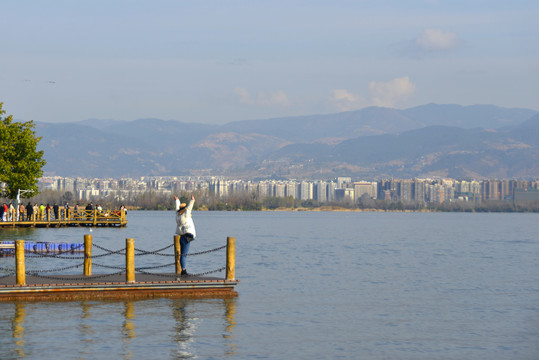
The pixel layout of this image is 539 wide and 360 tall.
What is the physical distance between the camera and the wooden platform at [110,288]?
27.3 meters

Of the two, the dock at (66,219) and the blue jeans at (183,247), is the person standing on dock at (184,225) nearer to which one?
the blue jeans at (183,247)

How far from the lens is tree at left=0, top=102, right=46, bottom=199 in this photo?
7088 centimetres

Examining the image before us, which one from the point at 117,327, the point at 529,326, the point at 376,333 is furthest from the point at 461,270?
the point at 117,327

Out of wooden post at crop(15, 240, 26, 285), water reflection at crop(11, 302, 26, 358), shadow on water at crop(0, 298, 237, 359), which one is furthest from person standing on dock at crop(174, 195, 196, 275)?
water reflection at crop(11, 302, 26, 358)

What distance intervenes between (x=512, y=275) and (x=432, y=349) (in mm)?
24723

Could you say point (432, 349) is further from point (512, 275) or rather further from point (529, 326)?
point (512, 275)

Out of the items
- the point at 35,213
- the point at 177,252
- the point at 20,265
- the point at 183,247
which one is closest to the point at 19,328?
the point at 20,265

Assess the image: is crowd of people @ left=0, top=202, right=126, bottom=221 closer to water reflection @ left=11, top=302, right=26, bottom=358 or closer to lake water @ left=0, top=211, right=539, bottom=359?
lake water @ left=0, top=211, right=539, bottom=359

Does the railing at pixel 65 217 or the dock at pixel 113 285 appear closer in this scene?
the dock at pixel 113 285

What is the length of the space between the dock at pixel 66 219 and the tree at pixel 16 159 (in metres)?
2.51

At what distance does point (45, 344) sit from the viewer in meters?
21.2

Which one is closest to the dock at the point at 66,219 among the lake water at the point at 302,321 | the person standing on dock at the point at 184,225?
the lake water at the point at 302,321

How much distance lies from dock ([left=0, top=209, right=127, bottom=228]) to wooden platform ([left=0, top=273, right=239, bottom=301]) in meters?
44.1

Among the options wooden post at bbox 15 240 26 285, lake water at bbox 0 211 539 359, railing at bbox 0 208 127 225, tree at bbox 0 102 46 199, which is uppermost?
tree at bbox 0 102 46 199
